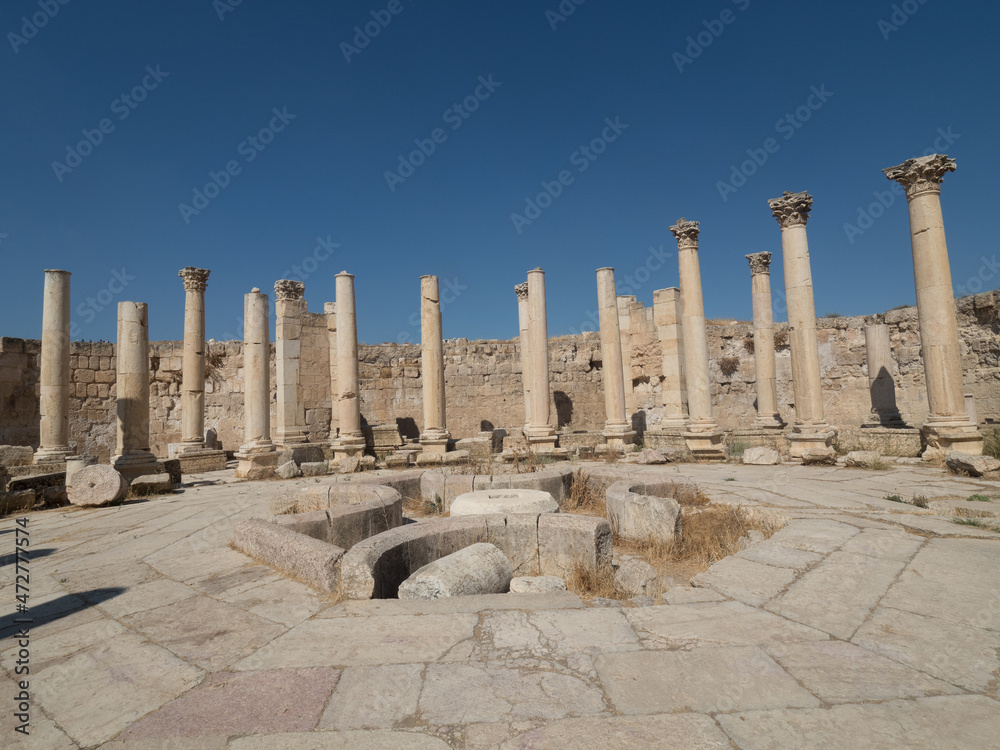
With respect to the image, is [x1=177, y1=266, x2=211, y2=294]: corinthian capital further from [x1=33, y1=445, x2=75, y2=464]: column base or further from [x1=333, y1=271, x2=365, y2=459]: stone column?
[x1=33, y1=445, x2=75, y2=464]: column base

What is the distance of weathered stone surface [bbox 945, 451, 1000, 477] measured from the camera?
8391 mm

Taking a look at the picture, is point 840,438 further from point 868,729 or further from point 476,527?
point 868,729

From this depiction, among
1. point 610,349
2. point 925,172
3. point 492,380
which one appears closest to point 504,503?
point 610,349

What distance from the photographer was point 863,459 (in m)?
10.1

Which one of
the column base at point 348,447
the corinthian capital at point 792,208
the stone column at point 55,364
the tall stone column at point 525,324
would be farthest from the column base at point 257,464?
the corinthian capital at point 792,208

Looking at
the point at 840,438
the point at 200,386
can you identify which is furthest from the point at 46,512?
the point at 840,438

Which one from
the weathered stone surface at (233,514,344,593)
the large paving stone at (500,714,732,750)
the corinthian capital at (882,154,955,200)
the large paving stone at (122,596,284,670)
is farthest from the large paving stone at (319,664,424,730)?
the corinthian capital at (882,154,955,200)

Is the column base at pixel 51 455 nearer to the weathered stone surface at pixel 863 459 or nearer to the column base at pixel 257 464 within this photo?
the column base at pixel 257 464

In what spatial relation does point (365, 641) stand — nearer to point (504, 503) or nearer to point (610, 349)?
point (504, 503)

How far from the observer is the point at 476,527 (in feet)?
16.7

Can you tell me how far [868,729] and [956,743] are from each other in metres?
0.27

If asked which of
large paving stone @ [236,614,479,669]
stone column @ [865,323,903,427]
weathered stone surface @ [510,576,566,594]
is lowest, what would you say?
weathered stone surface @ [510,576,566,594]

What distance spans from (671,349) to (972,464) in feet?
26.5

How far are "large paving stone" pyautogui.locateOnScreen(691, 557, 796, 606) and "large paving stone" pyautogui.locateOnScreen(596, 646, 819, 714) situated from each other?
84 centimetres
